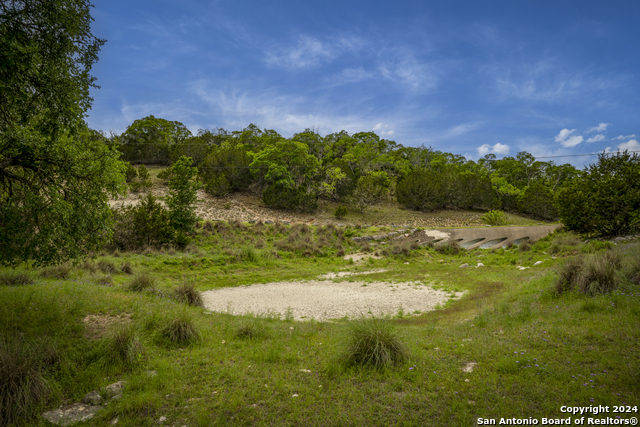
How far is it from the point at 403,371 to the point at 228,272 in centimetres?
1248

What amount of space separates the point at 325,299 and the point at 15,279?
29.9 ft

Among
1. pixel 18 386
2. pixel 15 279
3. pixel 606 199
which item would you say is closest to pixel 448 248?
pixel 606 199

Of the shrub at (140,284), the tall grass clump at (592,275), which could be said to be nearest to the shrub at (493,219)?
the tall grass clump at (592,275)

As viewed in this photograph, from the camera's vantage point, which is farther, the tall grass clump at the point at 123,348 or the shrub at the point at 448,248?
the shrub at the point at 448,248

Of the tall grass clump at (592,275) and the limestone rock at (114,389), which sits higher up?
the tall grass clump at (592,275)

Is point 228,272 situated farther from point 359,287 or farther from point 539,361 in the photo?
point 539,361

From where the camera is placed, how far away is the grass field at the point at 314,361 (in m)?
3.57

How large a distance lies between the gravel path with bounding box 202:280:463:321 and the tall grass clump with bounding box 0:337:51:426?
457 cm

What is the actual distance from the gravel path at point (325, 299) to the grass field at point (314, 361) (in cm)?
113

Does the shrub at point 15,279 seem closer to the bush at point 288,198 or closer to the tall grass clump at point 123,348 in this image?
the tall grass clump at point 123,348

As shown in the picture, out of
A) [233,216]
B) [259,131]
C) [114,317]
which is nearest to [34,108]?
[114,317]

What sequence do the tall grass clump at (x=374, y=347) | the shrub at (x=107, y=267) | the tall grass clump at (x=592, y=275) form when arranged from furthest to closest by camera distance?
1. the shrub at (x=107, y=267)
2. the tall grass clump at (x=592, y=275)
3. the tall grass clump at (x=374, y=347)

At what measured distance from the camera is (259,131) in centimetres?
5203

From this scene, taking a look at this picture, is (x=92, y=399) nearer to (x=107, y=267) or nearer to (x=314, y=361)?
(x=314, y=361)
